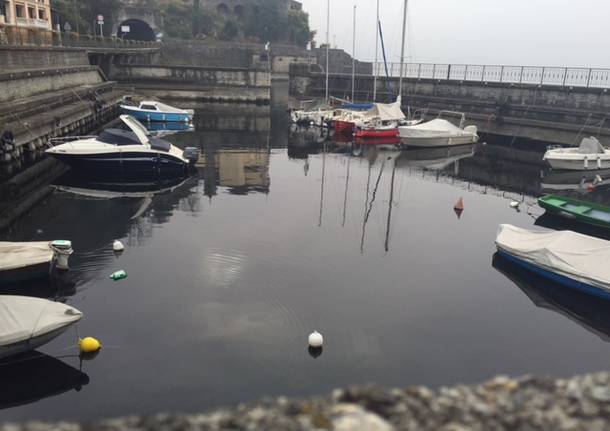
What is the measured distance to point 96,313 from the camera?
39.4 ft

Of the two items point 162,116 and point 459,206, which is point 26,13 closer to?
point 162,116

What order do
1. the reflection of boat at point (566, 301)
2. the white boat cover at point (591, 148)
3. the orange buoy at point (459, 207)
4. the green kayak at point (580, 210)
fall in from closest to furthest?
the reflection of boat at point (566, 301), the green kayak at point (580, 210), the orange buoy at point (459, 207), the white boat cover at point (591, 148)

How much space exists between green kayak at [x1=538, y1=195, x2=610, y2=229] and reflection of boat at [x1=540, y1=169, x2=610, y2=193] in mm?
7886

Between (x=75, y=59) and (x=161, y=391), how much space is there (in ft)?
152

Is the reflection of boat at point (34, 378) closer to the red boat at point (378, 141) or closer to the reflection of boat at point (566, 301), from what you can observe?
the reflection of boat at point (566, 301)

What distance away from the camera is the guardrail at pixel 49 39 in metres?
33.3

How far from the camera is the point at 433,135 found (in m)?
40.0

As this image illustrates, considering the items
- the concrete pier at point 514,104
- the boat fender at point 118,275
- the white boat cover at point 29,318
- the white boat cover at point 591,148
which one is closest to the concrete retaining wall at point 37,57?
the boat fender at point 118,275

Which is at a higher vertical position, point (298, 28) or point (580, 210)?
point (298, 28)

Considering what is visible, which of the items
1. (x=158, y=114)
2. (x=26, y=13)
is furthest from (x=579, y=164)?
(x=26, y=13)

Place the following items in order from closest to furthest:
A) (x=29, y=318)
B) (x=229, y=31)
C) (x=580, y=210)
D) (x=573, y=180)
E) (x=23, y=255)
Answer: (x=29, y=318), (x=23, y=255), (x=580, y=210), (x=573, y=180), (x=229, y=31)

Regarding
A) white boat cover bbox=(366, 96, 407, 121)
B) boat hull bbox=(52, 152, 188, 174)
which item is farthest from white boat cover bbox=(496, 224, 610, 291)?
white boat cover bbox=(366, 96, 407, 121)

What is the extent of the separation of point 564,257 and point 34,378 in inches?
565

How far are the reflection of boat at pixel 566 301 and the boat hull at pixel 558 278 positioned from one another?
165 mm
